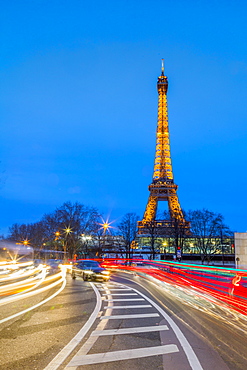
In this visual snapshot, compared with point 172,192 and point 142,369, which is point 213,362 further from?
point 172,192

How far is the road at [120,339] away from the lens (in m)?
5.21

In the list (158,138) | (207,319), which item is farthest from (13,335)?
(158,138)

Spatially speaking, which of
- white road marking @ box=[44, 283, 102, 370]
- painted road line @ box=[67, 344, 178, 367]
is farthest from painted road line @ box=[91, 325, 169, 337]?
painted road line @ box=[67, 344, 178, 367]

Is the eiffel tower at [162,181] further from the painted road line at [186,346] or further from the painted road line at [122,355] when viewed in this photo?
the painted road line at [122,355]

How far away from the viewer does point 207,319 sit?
9.23 m

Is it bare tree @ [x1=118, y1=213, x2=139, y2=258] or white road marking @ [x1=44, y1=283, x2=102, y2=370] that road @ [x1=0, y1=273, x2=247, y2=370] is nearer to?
white road marking @ [x1=44, y1=283, x2=102, y2=370]

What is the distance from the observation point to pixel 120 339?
265 inches

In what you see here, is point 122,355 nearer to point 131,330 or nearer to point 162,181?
point 131,330

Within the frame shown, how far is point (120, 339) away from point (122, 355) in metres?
1.16

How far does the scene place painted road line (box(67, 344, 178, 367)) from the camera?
524cm

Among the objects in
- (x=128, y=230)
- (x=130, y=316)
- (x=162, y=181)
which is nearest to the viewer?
(x=130, y=316)

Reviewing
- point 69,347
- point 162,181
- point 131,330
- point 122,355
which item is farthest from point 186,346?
point 162,181

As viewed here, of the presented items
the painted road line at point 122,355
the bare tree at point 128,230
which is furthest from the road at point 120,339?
the bare tree at point 128,230

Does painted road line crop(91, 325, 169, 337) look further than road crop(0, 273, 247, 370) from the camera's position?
Yes
